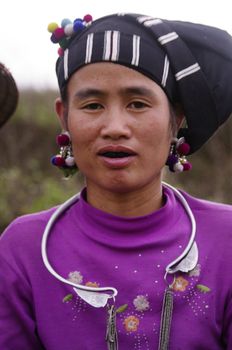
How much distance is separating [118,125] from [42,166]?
8.46 metres

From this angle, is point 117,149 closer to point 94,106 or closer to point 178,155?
point 94,106

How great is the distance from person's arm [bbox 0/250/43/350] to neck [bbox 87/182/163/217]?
422 millimetres

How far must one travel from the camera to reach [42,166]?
1110cm

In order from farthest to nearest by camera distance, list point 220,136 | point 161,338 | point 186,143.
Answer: point 220,136 → point 186,143 → point 161,338

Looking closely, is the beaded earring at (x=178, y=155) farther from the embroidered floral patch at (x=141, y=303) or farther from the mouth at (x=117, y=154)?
the embroidered floral patch at (x=141, y=303)

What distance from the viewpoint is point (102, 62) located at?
109 inches

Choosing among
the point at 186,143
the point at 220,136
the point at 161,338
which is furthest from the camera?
the point at 220,136

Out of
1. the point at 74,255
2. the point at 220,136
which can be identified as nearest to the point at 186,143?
the point at 74,255

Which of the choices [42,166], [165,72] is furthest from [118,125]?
[42,166]

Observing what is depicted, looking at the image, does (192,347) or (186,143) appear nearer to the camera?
(192,347)

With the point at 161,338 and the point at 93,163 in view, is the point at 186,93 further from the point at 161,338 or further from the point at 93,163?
the point at 161,338

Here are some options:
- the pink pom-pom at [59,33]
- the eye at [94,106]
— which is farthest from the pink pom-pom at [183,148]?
the pink pom-pom at [59,33]

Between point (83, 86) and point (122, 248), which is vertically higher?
point (83, 86)

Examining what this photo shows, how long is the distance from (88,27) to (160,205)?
2.48 ft
